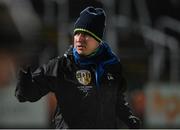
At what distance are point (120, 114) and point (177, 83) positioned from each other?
22.9ft

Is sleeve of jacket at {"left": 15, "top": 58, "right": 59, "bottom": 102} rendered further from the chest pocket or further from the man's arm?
the man's arm

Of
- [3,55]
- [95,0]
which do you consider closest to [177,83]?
[95,0]

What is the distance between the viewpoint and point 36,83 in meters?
3.74

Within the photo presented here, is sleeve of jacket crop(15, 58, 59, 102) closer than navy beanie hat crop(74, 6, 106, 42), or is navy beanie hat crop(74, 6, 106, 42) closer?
sleeve of jacket crop(15, 58, 59, 102)

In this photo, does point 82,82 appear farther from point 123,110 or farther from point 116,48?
point 116,48

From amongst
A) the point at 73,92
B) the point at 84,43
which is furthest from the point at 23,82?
the point at 84,43

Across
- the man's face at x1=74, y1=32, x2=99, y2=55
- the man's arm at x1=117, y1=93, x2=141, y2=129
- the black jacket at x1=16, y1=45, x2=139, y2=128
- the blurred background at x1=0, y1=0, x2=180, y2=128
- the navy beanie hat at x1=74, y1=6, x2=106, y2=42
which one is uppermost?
the navy beanie hat at x1=74, y1=6, x2=106, y2=42

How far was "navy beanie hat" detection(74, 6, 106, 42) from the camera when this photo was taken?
3.79 meters

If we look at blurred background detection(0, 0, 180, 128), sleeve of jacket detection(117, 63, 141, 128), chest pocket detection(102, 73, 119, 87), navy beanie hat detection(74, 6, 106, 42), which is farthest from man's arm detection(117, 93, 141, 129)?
blurred background detection(0, 0, 180, 128)

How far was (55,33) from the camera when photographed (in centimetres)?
1101

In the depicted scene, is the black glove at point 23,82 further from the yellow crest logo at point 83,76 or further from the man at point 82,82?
the yellow crest logo at point 83,76

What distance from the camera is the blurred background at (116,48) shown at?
10625mm

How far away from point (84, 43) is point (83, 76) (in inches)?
6.9

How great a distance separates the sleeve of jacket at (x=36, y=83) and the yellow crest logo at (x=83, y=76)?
124 millimetres
